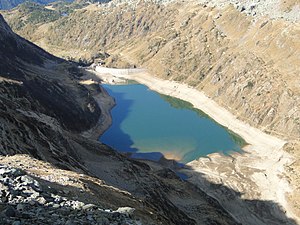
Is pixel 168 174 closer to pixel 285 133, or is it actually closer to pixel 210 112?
pixel 285 133

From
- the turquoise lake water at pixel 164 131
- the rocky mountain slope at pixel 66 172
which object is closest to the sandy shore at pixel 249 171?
the turquoise lake water at pixel 164 131

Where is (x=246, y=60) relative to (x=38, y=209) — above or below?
below

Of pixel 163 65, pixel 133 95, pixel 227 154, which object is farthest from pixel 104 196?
pixel 163 65

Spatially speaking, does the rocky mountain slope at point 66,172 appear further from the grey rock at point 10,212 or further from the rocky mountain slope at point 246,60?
the rocky mountain slope at point 246,60

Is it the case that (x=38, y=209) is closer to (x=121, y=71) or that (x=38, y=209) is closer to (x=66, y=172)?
(x=66, y=172)

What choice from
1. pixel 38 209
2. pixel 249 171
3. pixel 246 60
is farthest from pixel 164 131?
pixel 38 209
